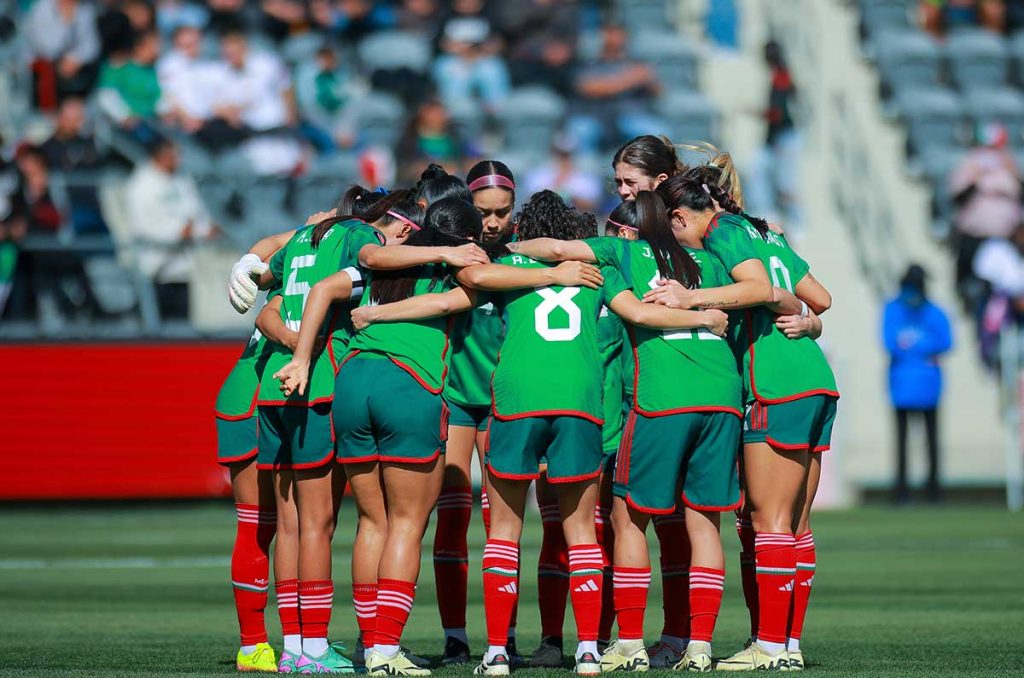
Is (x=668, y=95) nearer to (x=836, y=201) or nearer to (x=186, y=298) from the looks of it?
(x=836, y=201)

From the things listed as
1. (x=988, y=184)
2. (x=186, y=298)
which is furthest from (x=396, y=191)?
(x=988, y=184)

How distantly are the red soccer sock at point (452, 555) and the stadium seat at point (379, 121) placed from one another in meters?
12.6

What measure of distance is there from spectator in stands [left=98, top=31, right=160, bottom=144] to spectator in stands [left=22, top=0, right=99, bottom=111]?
24 centimetres

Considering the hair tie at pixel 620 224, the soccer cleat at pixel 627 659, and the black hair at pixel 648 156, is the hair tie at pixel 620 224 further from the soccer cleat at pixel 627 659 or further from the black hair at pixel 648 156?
the soccer cleat at pixel 627 659

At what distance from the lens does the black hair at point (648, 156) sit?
7.56 meters

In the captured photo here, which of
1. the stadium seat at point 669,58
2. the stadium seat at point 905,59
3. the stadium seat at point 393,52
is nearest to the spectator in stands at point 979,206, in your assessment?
the stadium seat at point 905,59

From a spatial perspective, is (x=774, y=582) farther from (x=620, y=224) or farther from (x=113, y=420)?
(x=113, y=420)

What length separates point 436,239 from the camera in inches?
280

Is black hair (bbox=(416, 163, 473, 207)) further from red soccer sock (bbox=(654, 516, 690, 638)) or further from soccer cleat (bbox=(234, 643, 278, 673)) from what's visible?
soccer cleat (bbox=(234, 643, 278, 673))

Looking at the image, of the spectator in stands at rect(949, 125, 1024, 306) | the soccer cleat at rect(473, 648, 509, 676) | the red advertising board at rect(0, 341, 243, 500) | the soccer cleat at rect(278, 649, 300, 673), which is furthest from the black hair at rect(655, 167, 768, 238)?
the spectator in stands at rect(949, 125, 1024, 306)

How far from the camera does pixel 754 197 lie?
2062 cm

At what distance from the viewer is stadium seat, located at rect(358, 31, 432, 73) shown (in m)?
20.8

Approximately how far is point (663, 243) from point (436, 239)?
932 millimetres

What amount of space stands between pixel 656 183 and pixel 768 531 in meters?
1.61
